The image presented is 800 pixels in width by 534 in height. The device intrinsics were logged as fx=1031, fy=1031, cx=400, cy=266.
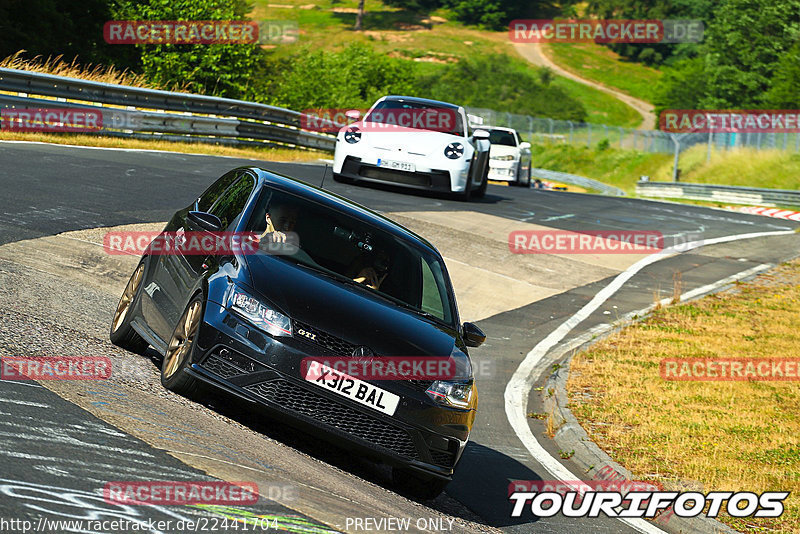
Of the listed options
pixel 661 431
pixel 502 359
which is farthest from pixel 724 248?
pixel 661 431

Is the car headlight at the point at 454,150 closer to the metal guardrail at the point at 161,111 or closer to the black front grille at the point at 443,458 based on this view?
the metal guardrail at the point at 161,111

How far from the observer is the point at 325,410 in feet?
18.8

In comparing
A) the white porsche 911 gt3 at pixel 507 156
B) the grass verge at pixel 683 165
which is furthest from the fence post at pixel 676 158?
the white porsche 911 gt3 at pixel 507 156

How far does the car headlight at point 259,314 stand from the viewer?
19.0 ft

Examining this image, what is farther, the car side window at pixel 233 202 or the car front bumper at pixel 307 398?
the car side window at pixel 233 202

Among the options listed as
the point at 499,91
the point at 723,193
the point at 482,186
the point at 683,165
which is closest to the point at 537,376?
the point at 482,186

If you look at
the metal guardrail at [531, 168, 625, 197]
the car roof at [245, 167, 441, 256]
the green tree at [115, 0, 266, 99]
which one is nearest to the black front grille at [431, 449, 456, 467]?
the car roof at [245, 167, 441, 256]

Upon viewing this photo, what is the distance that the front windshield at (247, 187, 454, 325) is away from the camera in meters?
6.84

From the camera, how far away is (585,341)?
12352mm

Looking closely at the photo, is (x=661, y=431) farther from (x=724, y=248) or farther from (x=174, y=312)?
(x=724, y=248)

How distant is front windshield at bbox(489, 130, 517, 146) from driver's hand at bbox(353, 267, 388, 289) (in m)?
23.7

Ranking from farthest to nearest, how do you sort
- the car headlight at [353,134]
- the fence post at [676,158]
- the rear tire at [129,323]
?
the fence post at [676,158] → the car headlight at [353,134] → the rear tire at [129,323]

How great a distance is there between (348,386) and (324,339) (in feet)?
0.99

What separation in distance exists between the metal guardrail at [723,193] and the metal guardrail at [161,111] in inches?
534
